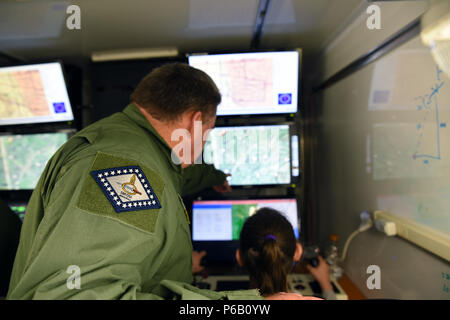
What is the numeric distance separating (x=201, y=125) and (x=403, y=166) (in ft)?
2.84

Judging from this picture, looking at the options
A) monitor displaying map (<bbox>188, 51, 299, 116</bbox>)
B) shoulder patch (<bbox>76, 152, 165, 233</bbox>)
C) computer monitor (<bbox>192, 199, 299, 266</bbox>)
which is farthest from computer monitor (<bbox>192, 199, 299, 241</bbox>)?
shoulder patch (<bbox>76, 152, 165, 233</bbox>)

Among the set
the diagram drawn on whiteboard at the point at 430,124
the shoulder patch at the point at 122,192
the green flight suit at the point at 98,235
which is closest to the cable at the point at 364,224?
the diagram drawn on whiteboard at the point at 430,124

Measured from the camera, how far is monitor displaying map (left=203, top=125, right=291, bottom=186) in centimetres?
169

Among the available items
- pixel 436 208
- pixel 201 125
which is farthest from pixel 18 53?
pixel 436 208

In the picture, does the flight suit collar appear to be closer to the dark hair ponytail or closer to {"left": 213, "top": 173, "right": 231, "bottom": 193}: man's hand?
the dark hair ponytail

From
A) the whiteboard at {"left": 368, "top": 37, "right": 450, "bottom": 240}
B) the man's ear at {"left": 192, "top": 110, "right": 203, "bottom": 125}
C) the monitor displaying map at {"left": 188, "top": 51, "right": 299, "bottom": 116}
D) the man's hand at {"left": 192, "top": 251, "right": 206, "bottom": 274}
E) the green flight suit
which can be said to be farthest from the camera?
the man's hand at {"left": 192, "top": 251, "right": 206, "bottom": 274}

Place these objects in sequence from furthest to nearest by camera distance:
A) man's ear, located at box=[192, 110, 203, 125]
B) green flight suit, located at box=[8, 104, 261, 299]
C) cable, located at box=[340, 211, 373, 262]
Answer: cable, located at box=[340, 211, 373, 262] < man's ear, located at box=[192, 110, 203, 125] < green flight suit, located at box=[8, 104, 261, 299]

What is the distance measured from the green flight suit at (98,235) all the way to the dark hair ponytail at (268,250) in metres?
0.28

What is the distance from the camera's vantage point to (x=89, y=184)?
2.16ft

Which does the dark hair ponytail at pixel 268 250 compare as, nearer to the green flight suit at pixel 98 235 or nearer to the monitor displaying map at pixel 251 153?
the green flight suit at pixel 98 235

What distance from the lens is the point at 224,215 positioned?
1719 mm

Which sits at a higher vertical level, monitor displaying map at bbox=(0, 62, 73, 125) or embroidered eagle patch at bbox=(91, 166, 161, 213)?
monitor displaying map at bbox=(0, 62, 73, 125)

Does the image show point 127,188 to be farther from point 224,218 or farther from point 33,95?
point 33,95
